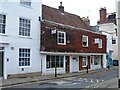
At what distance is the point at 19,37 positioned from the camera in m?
22.6

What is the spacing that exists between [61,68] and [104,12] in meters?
25.4

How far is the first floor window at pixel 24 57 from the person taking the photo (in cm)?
2280

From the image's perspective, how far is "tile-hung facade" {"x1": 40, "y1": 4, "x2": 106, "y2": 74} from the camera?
26.1 m

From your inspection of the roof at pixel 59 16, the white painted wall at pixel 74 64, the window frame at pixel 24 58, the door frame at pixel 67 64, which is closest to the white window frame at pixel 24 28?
the window frame at pixel 24 58

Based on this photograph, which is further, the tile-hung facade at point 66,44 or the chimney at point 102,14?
the chimney at point 102,14

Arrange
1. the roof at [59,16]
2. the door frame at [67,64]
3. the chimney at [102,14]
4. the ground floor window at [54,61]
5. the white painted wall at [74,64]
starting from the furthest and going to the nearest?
the chimney at [102,14], the white painted wall at [74,64], the door frame at [67,64], the roof at [59,16], the ground floor window at [54,61]

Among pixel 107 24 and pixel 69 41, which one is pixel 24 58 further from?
pixel 107 24

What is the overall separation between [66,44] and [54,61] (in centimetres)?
288

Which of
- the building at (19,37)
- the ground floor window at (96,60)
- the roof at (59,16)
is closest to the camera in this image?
the building at (19,37)

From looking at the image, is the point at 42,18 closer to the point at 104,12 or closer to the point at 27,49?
the point at 27,49

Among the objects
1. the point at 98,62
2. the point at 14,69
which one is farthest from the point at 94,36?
the point at 14,69

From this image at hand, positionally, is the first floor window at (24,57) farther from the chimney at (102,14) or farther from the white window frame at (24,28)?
the chimney at (102,14)

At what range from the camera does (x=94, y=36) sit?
36.5 metres

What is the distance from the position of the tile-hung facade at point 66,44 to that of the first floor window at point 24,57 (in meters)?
2.00
